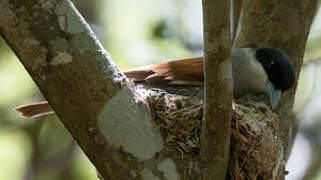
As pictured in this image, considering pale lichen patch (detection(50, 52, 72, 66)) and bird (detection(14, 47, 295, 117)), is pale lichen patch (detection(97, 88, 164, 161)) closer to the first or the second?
pale lichen patch (detection(50, 52, 72, 66))

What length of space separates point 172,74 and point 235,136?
46.0 inches

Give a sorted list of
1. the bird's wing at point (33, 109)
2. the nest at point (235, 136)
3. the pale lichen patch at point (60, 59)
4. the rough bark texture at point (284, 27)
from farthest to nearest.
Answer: the bird's wing at point (33, 109) < the rough bark texture at point (284, 27) < the nest at point (235, 136) < the pale lichen patch at point (60, 59)

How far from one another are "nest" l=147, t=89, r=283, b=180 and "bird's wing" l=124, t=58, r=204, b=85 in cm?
71

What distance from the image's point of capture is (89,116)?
2164 mm

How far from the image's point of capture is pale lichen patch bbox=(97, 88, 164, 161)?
7.18ft

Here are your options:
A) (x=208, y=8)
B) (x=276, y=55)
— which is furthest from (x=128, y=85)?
(x=276, y=55)

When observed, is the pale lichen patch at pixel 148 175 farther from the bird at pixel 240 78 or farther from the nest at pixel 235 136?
the bird at pixel 240 78

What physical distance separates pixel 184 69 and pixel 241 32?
41 centimetres

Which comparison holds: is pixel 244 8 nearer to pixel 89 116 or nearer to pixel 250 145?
pixel 250 145

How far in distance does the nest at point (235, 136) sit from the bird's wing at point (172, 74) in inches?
27.8

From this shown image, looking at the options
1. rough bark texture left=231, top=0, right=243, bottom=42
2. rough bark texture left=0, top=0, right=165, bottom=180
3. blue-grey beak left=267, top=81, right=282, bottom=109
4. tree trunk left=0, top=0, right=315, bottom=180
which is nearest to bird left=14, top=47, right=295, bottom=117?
blue-grey beak left=267, top=81, right=282, bottom=109

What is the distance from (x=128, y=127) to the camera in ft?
7.30

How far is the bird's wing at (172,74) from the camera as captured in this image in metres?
3.62

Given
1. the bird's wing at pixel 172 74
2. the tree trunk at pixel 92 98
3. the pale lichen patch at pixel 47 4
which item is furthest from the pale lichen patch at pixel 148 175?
the bird's wing at pixel 172 74
